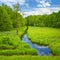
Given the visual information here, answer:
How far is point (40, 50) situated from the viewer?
16.9 m

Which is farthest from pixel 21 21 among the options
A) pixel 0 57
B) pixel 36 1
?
pixel 0 57

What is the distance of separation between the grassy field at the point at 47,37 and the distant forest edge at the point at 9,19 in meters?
1.07

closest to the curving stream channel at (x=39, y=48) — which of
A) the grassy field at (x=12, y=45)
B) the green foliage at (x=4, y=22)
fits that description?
the grassy field at (x=12, y=45)

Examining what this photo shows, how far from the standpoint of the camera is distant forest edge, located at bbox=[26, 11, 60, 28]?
1711 centimetres

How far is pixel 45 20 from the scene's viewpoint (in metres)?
17.4

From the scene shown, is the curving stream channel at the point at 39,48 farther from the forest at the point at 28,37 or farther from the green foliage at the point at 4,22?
the green foliage at the point at 4,22

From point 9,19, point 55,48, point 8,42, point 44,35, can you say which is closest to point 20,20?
point 9,19

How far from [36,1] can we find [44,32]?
2.23 meters

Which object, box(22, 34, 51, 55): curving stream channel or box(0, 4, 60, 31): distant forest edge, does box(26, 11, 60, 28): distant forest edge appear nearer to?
Answer: box(0, 4, 60, 31): distant forest edge

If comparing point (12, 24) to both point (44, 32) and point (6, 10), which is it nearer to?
point (6, 10)

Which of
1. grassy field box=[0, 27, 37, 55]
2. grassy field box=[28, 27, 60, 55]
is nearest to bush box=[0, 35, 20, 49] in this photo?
grassy field box=[0, 27, 37, 55]

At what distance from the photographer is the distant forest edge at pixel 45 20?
17111 millimetres

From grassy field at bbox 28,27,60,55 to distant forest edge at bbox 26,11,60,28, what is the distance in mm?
283

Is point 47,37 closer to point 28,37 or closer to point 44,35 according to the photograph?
point 44,35
